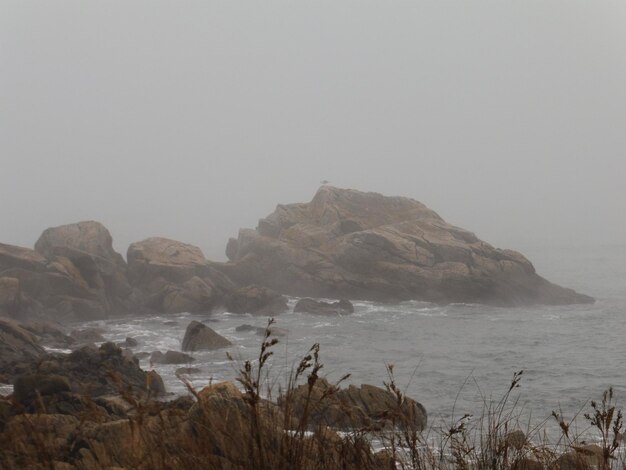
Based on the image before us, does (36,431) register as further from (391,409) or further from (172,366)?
(172,366)

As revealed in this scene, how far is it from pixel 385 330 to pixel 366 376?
496 inches

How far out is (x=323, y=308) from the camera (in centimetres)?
4706

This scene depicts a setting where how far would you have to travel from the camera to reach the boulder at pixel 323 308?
46.6 metres

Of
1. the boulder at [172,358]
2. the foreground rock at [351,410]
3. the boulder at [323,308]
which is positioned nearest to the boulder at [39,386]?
the boulder at [172,358]

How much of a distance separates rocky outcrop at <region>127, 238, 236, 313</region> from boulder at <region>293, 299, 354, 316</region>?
587cm

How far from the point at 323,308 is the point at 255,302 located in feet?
15.8

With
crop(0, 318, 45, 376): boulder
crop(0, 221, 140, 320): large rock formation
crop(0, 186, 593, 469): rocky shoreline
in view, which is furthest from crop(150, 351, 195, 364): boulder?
crop(0, 221, 140, 320): large rock formation

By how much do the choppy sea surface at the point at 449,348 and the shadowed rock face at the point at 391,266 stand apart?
7.39 feet

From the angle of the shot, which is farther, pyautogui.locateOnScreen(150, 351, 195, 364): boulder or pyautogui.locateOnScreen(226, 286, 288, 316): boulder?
pyautogui.locateOnScreen(226, 286, 288, 316): boulder

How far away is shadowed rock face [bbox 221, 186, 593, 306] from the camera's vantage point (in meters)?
52.5

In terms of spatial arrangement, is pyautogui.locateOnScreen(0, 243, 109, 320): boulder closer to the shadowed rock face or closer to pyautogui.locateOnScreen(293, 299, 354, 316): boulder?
the shadowed rock face

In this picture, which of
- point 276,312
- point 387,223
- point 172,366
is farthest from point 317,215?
point 172,366

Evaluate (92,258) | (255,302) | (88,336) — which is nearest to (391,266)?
(255,302)

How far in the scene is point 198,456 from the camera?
10.5ft
